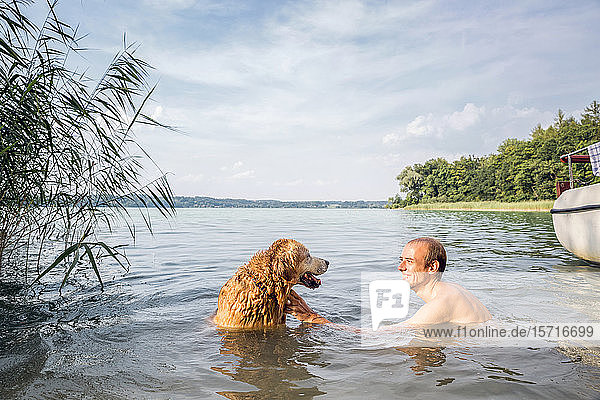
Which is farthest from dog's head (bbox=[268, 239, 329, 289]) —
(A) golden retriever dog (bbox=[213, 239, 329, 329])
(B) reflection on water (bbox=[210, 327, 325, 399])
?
(B) reflection on water (bbox=[210, 327, 325, 399])

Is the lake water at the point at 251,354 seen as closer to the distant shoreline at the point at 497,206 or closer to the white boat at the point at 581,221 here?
the white boat at the point at 581,221

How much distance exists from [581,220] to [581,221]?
2 centimetres

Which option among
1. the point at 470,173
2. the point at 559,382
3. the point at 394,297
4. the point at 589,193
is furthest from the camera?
the point at 470,173

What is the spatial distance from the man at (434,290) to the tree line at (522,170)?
59.3m

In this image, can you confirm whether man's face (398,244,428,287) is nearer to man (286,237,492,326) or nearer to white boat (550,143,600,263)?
man (286,237,492,326)

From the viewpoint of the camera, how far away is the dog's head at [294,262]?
4.59m

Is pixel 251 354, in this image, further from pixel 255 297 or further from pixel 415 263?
pixel 415 263

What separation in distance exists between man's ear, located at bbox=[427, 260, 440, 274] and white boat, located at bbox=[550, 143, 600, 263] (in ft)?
21.3

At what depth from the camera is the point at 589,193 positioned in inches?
361

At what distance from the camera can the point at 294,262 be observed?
460 cm

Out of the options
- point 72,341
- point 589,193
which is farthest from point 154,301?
point 589,193

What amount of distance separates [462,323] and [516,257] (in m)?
7.89

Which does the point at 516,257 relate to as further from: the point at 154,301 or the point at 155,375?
the point at 155,375

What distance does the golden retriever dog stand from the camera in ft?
14.9
